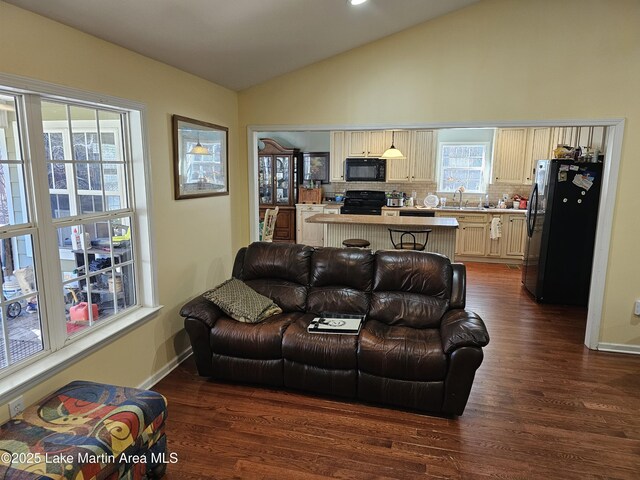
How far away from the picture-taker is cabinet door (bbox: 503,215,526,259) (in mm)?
6887

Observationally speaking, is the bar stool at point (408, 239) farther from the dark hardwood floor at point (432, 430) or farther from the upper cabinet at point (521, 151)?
the upper cabinet at point (521, 151)

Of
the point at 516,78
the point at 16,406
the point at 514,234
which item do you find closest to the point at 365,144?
the point at 514,234

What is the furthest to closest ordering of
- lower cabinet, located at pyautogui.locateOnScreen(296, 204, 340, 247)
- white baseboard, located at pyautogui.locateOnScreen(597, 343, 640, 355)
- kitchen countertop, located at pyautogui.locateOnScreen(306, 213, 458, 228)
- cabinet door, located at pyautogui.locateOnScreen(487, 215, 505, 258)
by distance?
1. lower cabinet, located at pyautogui.locateOnScreen(296, 204, 340, 247)
2. cabinet door, located at pyautogui.locateOnScreen(487, 215, 505, 258)
3. kitchen countertop, located at pyautogui.locateOnScreen(306, 213, 458, 228)
4. white baseboard, located at pyautogui.locateOnScreen(597, 343, 640, 355)

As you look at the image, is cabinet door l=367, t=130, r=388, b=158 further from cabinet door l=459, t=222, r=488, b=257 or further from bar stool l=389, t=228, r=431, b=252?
bar stool l=389, t=228, r=431, b=252

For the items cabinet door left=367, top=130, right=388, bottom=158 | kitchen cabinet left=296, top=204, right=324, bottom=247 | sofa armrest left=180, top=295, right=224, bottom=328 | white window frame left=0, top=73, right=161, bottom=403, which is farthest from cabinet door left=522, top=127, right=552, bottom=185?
white window frame left=0, top=73, right=161, bottom=403

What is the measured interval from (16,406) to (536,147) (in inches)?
296

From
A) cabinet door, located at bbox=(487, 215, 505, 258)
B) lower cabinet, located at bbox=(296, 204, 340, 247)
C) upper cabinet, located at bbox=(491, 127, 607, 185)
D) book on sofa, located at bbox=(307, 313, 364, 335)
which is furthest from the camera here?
lower cabinet, located at bbox=(296, 204, 340, 247)

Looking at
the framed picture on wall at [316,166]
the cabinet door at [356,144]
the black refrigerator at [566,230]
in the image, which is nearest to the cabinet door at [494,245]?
the black refrigerator at [566,230]

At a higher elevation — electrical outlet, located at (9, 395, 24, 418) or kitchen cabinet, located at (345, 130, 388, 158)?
kitchen cabinet, located at (345, 130, 388, 158)

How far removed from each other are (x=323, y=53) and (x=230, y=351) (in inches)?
114

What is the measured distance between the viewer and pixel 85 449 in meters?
1.71

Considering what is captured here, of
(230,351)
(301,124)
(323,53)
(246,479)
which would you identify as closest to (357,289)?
(230,351)

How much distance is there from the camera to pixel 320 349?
111 inches

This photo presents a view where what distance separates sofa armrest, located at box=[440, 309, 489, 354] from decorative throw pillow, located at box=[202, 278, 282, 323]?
131 centimetres
